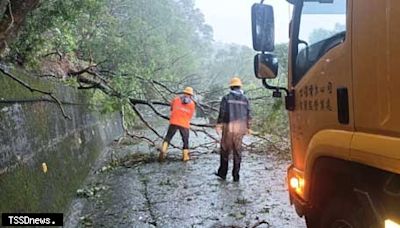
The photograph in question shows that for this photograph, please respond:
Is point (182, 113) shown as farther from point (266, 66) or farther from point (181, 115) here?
point (266, 66)

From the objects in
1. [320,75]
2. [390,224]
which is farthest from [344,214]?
[320,75]

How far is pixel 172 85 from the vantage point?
15.7 meters

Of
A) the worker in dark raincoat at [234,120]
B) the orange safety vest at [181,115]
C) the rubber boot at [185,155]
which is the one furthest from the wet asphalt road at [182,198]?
the orange safety vest at [181,115]

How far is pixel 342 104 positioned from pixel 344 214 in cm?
73

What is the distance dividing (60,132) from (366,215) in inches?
206

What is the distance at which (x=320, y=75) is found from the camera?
11.4 ft

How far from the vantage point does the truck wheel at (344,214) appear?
2.99 m

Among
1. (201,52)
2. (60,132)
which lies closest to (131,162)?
(60,132)

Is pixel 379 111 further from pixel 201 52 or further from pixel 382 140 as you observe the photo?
pixel 201 52

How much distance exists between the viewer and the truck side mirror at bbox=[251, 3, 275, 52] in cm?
412

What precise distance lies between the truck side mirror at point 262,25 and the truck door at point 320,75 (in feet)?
0.65

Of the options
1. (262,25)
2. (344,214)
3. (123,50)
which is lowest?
(344,214)

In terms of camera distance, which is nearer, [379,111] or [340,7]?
[379,111]

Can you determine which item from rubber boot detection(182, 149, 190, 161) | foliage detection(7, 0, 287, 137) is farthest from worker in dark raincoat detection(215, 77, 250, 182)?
rubber boot detection(182, 149, 190, 161)
